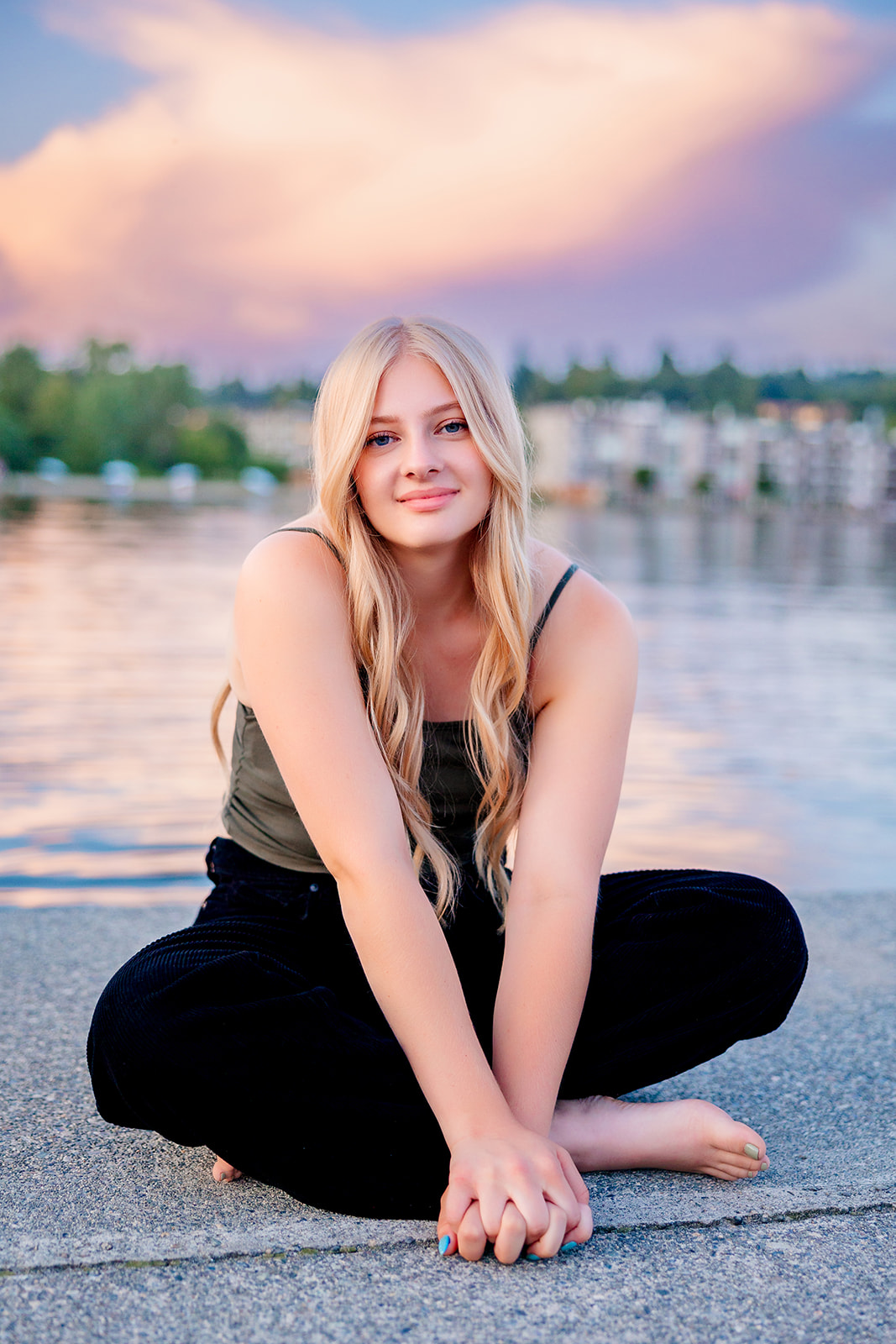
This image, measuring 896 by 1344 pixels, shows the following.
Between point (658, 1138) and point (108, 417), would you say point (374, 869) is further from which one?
point (108, 417)

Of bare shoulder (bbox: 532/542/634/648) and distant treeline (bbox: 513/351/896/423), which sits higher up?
distant treeline (bbox: 513/351/896/423)

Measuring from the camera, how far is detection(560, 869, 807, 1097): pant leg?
71.8 inches

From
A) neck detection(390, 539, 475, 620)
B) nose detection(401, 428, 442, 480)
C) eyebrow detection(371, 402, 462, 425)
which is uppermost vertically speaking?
eyebrow detection(371, 402, 462, 425)

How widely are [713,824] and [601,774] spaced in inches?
107

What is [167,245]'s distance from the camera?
47.7 m

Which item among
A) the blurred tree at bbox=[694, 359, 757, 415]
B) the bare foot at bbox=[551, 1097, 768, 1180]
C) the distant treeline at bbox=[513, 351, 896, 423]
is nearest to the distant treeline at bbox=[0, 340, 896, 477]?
the distant treeline at bbox=[513, 351, 896, 423]

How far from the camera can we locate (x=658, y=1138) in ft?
5.73

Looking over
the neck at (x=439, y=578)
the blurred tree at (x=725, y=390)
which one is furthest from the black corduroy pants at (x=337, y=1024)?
the blurred tree at (x=725, y=390)

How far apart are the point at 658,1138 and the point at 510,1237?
0.38m

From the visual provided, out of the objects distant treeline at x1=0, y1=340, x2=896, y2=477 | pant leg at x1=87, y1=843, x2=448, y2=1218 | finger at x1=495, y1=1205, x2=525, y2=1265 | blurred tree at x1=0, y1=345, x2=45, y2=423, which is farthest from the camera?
blurred tree at x1=0, y1=345, x2=45, y2=423

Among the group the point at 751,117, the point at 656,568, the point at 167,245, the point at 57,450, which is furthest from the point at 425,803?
the point at 57,450

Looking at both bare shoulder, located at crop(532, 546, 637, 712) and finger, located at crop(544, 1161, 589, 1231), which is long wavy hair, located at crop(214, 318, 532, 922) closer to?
bare shoulder, located at crop(532, 546, 637, 712)

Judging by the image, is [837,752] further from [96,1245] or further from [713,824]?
[96,1245]

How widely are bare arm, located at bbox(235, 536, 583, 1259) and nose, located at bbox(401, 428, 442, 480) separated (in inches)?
6.7
